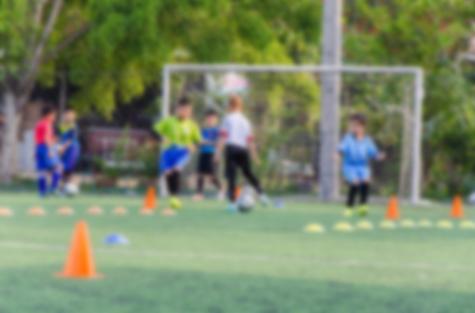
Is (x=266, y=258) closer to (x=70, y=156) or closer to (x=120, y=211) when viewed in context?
(x=120, y=211)

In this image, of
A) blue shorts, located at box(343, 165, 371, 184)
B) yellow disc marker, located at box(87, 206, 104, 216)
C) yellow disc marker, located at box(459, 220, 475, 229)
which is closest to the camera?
yellow disc marker, located at box(459, 220, 475, 229)

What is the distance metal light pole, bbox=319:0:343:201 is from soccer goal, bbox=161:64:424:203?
10.8 inches

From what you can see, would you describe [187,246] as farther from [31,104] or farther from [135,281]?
[31,104]

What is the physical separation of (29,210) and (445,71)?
50.7ft

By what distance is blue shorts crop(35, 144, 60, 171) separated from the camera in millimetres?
27922

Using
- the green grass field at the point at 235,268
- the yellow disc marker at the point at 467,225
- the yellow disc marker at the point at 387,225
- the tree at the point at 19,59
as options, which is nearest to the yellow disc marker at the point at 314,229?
the green grass field at the point at 235,268

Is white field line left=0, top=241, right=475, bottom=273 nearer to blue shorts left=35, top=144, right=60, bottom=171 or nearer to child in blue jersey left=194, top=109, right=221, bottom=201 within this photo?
blue shorts left=35, top=144, right=60, bottom=171

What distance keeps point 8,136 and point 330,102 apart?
8.05 metres

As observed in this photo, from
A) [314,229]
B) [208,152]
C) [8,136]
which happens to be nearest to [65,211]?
[314,229]

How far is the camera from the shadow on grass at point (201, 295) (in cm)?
970

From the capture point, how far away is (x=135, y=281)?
1126cm

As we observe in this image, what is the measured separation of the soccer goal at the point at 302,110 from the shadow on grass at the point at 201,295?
17968mm

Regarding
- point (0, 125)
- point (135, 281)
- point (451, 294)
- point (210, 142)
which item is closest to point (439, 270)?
point (451, 294)

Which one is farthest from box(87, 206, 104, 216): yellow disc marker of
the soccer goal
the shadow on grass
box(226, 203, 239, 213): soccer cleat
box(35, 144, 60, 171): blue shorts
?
the shadow on grass
